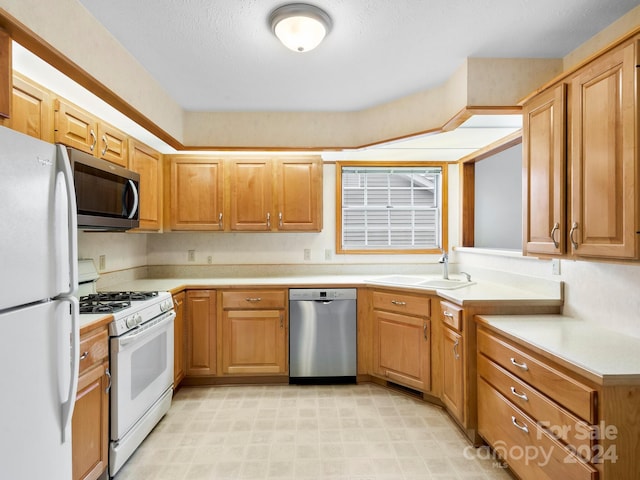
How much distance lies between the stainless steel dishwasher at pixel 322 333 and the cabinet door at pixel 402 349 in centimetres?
22

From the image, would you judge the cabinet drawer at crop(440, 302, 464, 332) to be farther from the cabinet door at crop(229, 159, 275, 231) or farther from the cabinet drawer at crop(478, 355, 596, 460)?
the cabinet door at crop(229, 159, 275, 231)

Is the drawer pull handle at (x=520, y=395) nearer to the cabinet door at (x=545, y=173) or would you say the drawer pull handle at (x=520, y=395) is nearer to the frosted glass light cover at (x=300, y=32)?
the cabinet door at (x=545, y=173)

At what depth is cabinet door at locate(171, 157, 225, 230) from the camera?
3.13 meters

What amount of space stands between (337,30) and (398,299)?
1972 mm

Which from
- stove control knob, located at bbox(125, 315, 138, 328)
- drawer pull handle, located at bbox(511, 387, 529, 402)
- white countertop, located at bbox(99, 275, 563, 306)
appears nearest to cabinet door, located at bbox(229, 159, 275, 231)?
white countertop, located at bbox(99, 275, 563, 306)

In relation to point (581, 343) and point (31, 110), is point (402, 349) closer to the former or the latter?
point (581, 343)

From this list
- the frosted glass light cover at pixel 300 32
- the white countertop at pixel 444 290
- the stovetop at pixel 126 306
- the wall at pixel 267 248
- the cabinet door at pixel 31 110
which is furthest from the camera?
the wall at pixel 267 248

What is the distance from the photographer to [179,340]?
276 cm

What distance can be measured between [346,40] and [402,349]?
90.0 inches

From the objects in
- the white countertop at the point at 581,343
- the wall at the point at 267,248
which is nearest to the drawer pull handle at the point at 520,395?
the white countertop at the point at 581,343

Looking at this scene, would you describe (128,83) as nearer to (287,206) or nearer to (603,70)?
(287,206)

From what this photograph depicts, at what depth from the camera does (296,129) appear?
3.09 m

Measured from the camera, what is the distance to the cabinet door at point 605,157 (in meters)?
1.33

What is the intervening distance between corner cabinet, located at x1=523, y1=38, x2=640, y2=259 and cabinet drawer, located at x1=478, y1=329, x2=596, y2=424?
549 mm
